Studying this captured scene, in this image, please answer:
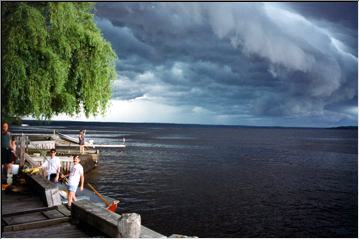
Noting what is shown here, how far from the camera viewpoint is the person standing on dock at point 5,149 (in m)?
12.4

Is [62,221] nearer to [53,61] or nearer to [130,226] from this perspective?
[130,226]

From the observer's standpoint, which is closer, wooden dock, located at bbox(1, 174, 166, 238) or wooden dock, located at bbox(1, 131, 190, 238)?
wooden dock, located at bbox(1, 131, 190, 238)

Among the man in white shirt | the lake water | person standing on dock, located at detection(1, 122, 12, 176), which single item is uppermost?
person standing on dock, located at detection(1, 122, 12, 176)

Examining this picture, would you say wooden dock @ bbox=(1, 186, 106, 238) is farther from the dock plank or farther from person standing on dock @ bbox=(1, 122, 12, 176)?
person standing on dock @ bbox=(1, 122, 12, 176)

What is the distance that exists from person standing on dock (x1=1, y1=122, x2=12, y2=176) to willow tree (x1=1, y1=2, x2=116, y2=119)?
109cm

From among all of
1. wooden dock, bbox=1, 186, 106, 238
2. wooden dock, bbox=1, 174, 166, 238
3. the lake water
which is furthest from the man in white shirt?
the lake water

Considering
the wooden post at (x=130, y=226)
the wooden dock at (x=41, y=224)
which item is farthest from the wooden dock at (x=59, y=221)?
the wooden post at (x=130, y=226)

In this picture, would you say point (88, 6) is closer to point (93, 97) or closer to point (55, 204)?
point (93, 97)

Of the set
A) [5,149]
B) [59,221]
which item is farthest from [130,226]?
[5,149]

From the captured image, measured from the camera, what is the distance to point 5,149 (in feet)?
44.5

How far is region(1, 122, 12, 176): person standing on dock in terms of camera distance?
40.7 ft

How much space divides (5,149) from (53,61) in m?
3.08

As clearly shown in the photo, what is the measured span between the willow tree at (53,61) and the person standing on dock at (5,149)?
3.56ft

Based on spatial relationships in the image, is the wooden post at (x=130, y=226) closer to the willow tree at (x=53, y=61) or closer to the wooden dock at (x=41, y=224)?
the wooden dock at (x=41, y=224)
